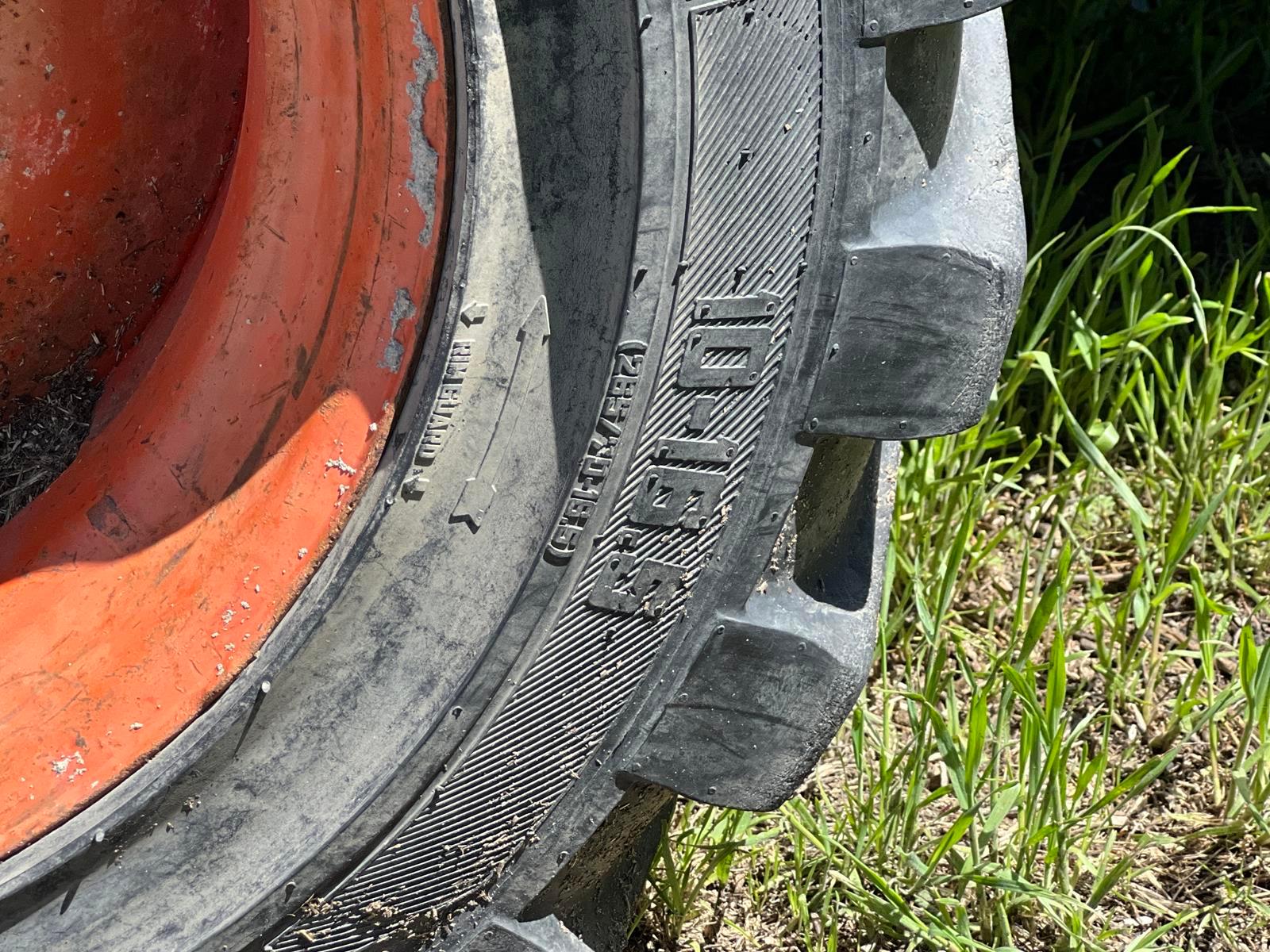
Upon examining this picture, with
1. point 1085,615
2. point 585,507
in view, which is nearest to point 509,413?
point 585,507

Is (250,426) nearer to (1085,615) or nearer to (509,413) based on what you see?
(509,413)

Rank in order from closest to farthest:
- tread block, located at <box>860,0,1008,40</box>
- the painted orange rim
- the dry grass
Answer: tread block, located at <box>860,0,1008,40</box> → the painted orange rim → the dry grass

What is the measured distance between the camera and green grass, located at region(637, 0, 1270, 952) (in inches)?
48.0

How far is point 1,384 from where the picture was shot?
1220 mm

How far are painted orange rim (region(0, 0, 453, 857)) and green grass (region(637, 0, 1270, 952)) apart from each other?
48 cm

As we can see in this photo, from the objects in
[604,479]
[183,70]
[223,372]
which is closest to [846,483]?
[604,479]

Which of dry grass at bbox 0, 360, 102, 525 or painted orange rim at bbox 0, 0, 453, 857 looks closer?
painted orange rim at bbox 0, 0, 453, 857

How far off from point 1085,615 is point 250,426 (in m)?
0.86

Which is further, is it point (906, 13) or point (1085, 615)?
point (1085, 615)

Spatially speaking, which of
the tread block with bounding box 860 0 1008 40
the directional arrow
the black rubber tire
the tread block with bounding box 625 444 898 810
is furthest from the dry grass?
the tread block with bounding box 860 0 1008 40

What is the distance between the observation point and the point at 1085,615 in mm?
1370

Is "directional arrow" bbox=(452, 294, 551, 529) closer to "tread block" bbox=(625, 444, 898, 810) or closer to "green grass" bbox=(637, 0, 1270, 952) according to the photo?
"tread block" bbox=(625, 444, 898, 810)

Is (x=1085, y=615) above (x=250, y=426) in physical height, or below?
above

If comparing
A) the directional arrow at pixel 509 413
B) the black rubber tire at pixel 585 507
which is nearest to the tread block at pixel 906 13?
the black rubber tire at pixel 585 507
